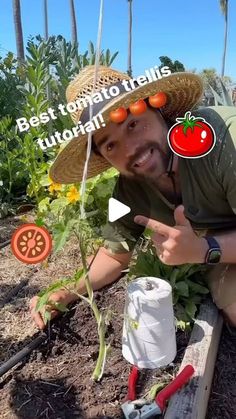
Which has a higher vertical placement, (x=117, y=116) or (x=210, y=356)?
(x=117, y=116)

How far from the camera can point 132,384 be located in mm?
1449

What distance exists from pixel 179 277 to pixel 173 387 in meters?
0.58

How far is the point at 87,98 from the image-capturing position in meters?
1.44

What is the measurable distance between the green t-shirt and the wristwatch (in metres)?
0.14

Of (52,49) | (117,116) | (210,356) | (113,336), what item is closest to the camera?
(117,116)

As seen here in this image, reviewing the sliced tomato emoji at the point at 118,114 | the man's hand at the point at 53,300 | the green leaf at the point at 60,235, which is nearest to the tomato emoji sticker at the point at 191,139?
the sliced tomato emoji at the point at 118,114

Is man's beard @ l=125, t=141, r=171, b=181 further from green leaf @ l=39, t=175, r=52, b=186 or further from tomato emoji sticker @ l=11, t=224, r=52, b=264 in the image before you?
green leaf @ l=39, t=175, r=52, b=186

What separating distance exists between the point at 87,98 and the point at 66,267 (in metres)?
1.22

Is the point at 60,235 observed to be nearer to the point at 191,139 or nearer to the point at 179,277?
A: the point at 191,139

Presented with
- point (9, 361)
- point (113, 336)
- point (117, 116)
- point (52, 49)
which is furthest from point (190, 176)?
point (52, 49)

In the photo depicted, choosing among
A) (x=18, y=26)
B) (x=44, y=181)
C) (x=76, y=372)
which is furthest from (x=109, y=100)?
(x=18, y=26)

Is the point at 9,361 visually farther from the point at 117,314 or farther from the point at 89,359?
the point at 117,314

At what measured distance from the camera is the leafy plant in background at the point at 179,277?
5.88 feet

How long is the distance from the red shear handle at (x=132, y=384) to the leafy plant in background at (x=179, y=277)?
1.11 feet
